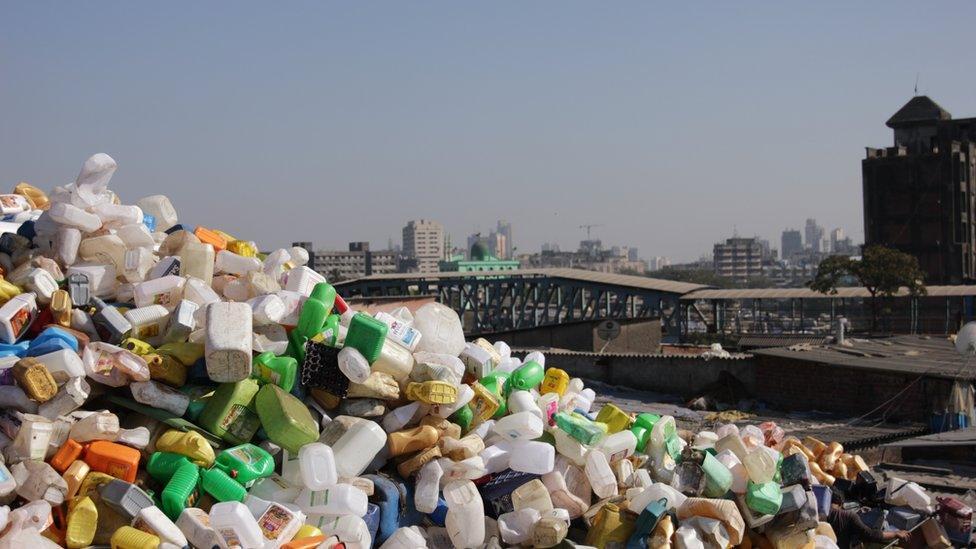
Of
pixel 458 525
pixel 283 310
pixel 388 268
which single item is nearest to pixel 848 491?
pixel 458 525

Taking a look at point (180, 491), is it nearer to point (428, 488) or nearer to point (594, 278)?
point (428, 488)

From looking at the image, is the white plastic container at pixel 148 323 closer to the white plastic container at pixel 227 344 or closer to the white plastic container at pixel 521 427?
the white plastic container at pixel 227 344

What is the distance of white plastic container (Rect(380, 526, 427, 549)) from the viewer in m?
5.51

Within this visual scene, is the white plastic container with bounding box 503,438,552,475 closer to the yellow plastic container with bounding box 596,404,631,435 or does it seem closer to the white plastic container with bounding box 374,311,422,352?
the yellow plastic container with bounding box 596,404,631,435

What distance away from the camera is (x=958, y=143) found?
53.3 meters

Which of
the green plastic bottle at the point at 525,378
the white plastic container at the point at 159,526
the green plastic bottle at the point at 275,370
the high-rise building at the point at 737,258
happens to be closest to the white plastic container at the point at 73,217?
the green plastic bottle at the point at 275,370

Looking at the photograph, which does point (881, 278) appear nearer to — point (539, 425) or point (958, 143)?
point (958, 143)

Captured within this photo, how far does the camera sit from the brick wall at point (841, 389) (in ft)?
49.3

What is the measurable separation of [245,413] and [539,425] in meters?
1.69

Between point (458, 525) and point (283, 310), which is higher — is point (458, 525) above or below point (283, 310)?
below

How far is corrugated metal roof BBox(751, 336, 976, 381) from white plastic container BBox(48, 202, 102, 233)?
11.8 meters

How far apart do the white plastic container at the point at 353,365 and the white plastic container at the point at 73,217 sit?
199cm

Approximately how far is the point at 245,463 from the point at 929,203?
173 feet

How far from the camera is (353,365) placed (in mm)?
5898
